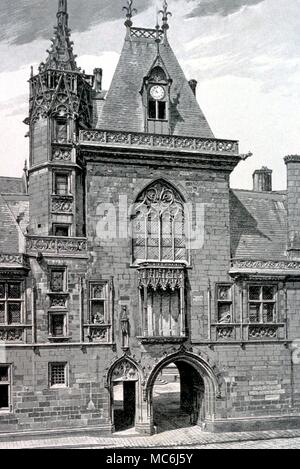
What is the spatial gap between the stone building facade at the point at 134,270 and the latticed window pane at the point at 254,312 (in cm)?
5

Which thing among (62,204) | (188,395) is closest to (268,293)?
(188,395)

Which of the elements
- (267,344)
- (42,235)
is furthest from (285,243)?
(42,235)

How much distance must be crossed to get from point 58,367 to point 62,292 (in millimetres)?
3235

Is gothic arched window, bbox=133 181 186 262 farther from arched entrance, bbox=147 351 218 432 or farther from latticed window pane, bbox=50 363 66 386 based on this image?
latticed window pane, bbox=50 363 66 386

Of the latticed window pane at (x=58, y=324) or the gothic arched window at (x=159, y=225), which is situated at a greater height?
the gothic arched window at (x=159, y=225)

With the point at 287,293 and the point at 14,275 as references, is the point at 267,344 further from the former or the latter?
the point at 14,275

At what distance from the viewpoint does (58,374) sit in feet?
80.2

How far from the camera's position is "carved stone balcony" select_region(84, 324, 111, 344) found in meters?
24.7

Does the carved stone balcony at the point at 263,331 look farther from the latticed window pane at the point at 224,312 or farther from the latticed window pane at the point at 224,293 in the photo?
the latticed window pane at the point at 224,293

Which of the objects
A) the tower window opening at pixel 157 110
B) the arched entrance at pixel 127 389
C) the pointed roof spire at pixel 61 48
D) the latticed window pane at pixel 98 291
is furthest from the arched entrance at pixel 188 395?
the pointed roof spire at pixel 61 48

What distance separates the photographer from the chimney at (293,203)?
27750 mm

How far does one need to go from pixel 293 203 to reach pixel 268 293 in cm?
467

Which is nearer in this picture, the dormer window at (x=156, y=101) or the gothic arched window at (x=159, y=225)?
the gothic arched window at (x=159, y=225)

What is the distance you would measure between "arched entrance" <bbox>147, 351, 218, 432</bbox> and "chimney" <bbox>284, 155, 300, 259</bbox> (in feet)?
23.5
